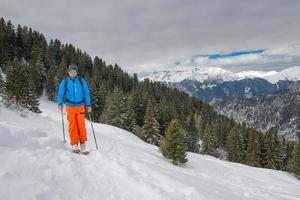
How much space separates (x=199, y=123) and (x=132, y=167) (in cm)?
8776

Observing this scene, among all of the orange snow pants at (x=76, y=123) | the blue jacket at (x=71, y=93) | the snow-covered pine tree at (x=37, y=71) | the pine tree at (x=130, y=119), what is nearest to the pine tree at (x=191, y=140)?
the pine tree at (x=130, y=119)

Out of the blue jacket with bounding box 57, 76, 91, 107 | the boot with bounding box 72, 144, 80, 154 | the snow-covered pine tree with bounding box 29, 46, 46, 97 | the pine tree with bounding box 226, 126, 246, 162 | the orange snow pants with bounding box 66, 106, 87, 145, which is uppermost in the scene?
the snow-covered pine tree with bounding box 29, 46, 46, 97

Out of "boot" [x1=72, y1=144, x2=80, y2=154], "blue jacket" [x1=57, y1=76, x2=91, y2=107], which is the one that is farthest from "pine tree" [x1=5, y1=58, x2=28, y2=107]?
"boot" [x1=72, y1=144, x2=80, y2=154]

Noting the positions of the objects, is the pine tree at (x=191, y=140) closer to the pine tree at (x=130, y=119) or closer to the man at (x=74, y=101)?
the pine tree at (x=130, y=119)

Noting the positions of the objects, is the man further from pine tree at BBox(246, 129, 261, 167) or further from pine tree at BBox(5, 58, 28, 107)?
pine tree at BBox(246, 129, 261, 167)

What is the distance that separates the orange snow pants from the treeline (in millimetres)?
8679

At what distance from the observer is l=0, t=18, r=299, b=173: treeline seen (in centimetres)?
3141

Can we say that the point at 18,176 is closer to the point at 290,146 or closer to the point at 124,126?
the point at 124,126

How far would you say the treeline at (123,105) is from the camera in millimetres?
31406

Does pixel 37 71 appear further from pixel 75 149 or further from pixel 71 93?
pixel 75 149

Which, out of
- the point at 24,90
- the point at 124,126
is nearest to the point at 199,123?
the point at 124,126

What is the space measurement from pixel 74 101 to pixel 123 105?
141 ft

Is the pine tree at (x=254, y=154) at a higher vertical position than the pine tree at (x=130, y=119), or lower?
lower

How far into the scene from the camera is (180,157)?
2286 cm
